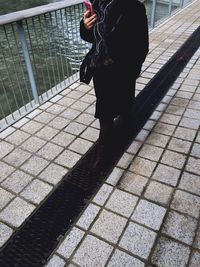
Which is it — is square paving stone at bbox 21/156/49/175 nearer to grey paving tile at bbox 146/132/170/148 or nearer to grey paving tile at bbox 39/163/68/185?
grey paving tile at bbox 39/163/68/185

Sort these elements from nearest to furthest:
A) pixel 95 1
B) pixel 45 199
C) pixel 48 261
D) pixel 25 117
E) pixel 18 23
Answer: pixel 48 261, pixel 95 1, pixel 45 199, pixel 18 23, pixel 25 117

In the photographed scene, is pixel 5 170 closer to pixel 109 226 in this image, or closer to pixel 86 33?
pixel 109 226

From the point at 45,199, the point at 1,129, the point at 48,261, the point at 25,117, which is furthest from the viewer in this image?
the point at 25,117

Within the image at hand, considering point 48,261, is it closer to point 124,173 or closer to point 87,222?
point 87,222

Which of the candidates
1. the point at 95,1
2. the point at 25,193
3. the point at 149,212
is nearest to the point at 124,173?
the point at 149,212

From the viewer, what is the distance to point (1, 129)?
355 centimetres

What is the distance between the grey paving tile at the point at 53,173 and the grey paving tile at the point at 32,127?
0.77 m

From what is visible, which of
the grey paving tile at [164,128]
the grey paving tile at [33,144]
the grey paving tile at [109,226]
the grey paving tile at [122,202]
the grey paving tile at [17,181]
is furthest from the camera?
the grey paving tile at [164,128]

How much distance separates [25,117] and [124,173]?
71.2 inches

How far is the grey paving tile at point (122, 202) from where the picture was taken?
95.4 inches

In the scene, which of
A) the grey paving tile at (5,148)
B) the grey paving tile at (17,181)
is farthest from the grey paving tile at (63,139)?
the grey paving tile at (17,181)

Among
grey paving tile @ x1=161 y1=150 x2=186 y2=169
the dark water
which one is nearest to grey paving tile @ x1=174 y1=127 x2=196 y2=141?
grey paving tile @ x1=161 y1=150 x2=186 y2=169

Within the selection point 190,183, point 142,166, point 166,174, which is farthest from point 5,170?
point 190,183

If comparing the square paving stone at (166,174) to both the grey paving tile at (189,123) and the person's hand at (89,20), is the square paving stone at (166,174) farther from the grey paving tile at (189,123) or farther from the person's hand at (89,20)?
the person's hand at (89,20)
